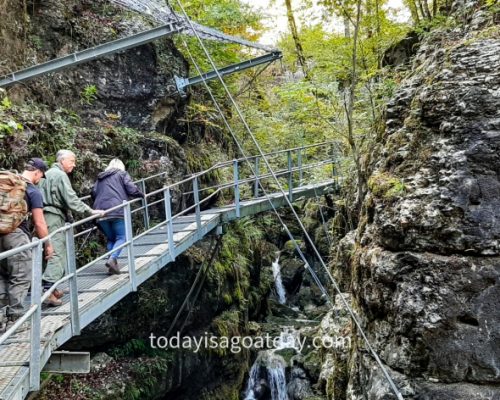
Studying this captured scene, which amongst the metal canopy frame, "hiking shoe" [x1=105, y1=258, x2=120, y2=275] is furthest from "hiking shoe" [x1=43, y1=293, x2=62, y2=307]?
the metal canopy frame

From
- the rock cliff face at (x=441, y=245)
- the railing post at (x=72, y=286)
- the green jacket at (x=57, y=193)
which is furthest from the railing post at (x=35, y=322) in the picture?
the rock cliff face at (x=441, y=245)

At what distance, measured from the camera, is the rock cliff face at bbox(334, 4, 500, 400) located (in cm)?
436

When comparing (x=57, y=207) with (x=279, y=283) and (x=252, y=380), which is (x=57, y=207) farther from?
(x=279, y=283)

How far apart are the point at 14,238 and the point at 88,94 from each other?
6.61 meters

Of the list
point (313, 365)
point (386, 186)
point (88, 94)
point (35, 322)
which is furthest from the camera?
point (313, 365)

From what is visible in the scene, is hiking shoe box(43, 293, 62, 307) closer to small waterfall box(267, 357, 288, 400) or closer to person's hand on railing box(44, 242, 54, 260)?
person's hand on railing box(44, 242, 54, 260)

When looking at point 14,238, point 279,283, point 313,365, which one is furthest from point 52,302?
point 279,283

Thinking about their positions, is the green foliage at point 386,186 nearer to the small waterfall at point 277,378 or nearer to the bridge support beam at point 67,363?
the bridge support beam at point 67,363

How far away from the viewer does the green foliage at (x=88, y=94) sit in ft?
32.9

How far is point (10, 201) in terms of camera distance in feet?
13.5

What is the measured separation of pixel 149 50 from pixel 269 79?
1125 centimetres

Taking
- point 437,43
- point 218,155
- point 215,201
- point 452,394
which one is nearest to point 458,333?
point 452,394

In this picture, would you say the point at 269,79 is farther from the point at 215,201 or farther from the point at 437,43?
the point at 437,43

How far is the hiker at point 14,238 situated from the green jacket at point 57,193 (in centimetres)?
57
